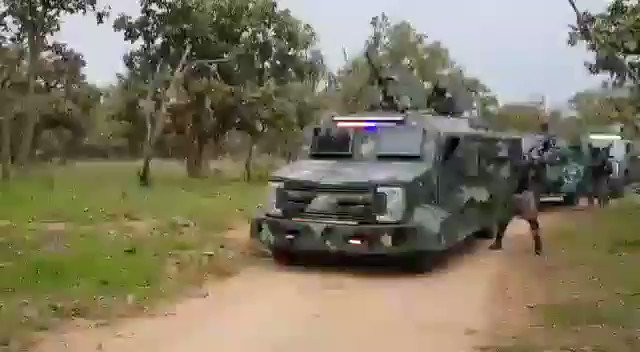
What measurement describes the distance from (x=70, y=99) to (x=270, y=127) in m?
10.2

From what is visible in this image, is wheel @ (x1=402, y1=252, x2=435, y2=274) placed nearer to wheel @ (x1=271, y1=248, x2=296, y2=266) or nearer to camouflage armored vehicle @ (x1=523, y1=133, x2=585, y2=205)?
wheel @ (x1=271, y1=248, x2=296, y2=266)

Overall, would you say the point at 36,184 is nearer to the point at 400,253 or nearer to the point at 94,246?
the point at 94,246

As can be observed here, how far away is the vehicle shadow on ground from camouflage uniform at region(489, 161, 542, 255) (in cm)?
110

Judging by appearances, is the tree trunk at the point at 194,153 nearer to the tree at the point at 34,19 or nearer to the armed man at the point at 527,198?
the tree at the point at 34,19

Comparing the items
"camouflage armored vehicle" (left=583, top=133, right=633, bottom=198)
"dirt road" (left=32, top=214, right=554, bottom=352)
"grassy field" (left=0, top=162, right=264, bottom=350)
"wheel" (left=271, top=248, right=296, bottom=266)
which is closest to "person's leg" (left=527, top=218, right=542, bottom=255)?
"dirt road" (left=32, top=214, right=554, bottom=352)

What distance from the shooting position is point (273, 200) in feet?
34.7

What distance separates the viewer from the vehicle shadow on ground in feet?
35.0

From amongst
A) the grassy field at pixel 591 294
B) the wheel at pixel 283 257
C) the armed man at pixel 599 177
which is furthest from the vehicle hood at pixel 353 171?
the armed man at pixel 599 177

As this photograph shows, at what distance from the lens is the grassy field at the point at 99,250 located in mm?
8141

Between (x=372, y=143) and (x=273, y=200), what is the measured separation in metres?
1.55

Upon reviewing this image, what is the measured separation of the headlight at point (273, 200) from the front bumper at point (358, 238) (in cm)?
30

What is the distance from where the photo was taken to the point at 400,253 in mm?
10055

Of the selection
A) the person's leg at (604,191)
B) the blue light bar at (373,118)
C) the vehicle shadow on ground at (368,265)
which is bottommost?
the vehicle shadow on ground at (368,265)

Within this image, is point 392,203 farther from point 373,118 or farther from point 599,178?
point 599,178
